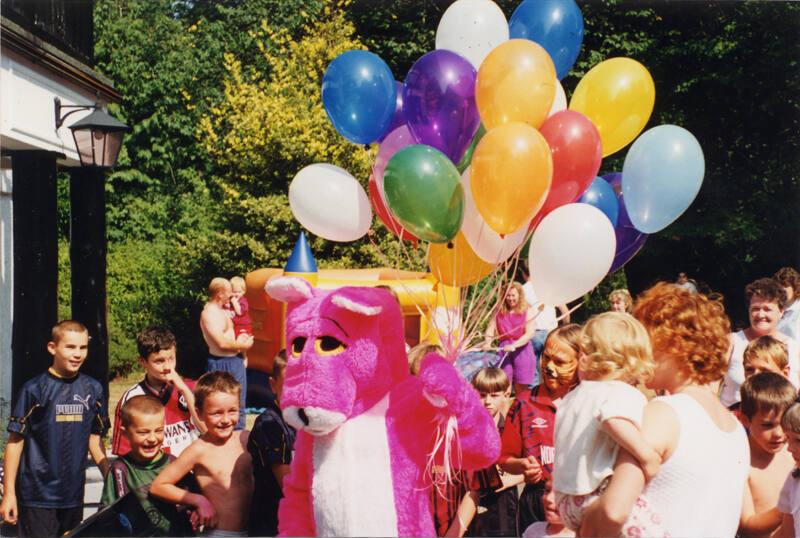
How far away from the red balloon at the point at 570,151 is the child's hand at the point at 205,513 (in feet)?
6.26

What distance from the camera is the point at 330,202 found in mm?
3822

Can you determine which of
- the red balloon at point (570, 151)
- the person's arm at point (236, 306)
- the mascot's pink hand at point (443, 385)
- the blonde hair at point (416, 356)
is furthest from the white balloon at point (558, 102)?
the person's arm at point (236, 306)

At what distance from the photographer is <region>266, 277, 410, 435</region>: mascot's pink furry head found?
10.1ft

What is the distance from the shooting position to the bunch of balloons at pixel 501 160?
3572 millimetres

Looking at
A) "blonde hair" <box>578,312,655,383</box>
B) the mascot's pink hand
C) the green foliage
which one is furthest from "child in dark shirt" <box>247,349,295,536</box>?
the green foliage

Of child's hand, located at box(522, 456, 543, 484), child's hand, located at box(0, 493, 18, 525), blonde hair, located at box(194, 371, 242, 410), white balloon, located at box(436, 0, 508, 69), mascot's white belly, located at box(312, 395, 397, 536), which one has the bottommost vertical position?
child's hand, located at box(0, 493, 18, 525)

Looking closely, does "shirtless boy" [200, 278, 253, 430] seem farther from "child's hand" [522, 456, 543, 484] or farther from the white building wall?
"child's hand" [522, 456, 543, 484]

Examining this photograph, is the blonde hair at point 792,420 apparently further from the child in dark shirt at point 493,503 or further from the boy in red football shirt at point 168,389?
the boy in red football shirt at point 168,389

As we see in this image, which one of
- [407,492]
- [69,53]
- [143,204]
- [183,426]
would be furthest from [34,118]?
[143,204]

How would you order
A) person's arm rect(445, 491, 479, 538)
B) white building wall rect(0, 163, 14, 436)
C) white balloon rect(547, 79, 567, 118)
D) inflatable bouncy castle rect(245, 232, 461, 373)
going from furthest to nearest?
inflatable bouncy castle rect(245, 232, 461, 373), white building wall rect(0, 163, 14, 436), white balloon rect(547, 79, 567, 118), person's arm rect(445, 491, 479, 538)

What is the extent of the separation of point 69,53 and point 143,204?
10.9 m

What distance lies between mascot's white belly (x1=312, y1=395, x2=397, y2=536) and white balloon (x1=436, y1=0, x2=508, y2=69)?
6.46ft

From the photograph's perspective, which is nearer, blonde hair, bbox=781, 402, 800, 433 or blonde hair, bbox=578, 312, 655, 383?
blonde hair, bbox=578, 312, 655, 383

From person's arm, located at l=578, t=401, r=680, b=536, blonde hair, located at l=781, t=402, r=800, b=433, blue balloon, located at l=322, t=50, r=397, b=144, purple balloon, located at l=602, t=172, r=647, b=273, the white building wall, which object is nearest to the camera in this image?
person's arm, located at l=578, t=401, r=680, b=536
